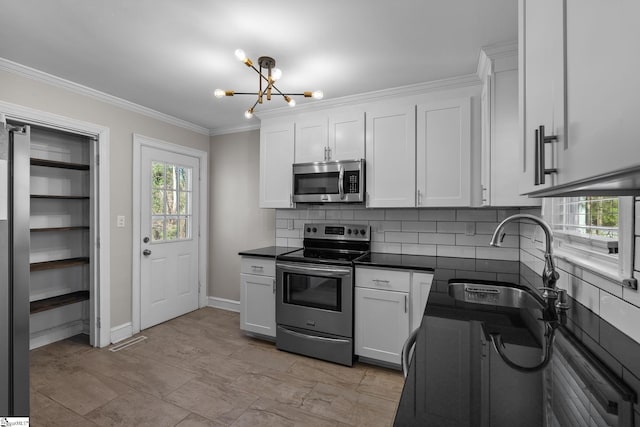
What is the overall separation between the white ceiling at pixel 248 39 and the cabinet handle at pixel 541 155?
1.32 m

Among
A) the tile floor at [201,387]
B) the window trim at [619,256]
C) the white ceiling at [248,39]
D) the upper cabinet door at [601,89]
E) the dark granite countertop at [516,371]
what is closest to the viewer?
the upper cabinet door at [601,89]

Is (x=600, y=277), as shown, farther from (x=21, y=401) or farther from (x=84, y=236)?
(x=84, y=236)

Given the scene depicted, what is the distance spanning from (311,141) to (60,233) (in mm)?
2674

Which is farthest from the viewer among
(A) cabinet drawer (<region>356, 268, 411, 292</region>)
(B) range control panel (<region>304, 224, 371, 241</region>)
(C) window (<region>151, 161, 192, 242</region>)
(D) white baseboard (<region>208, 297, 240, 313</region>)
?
(D) white baseboard (<region>208, 297, 240, 313</region>)

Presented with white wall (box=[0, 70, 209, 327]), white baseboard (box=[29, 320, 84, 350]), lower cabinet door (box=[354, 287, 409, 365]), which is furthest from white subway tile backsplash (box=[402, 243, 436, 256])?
white baseboard (box=[29, 320, 84, 350])

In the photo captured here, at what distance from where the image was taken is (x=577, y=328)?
1027 millimetres

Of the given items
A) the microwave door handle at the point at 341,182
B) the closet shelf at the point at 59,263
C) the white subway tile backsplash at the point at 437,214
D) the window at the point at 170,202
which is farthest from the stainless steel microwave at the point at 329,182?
the closet shelf at the point at 59,263

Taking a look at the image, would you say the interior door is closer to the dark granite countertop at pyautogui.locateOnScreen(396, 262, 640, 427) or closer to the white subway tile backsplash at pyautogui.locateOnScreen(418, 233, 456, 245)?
the white subway tile backsplash at pyautogui.locateOnScreen(418, 233, 456, 245)

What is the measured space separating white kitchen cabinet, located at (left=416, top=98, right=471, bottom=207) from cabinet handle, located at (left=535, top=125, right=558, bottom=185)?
1854mm

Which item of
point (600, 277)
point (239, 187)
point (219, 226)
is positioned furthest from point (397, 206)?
point (219, 226)

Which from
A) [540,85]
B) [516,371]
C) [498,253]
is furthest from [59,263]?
[498,253]

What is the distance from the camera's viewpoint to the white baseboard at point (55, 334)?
2.86 m

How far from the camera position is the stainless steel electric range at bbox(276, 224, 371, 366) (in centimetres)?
256

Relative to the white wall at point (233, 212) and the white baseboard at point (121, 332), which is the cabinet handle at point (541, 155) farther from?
the white baseboard at point (121, 332)
